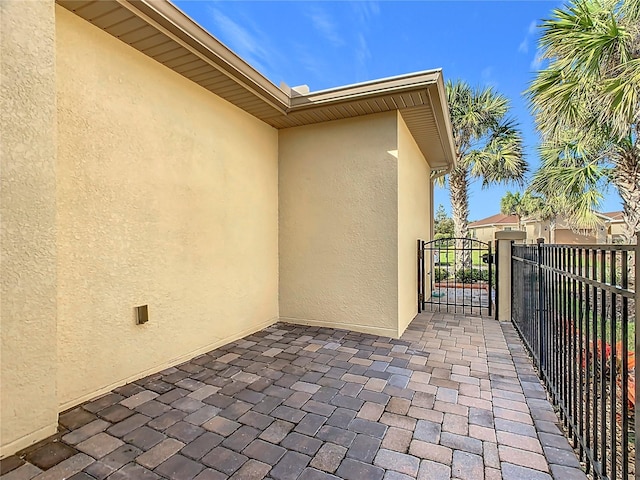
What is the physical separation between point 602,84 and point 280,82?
649 centimetres

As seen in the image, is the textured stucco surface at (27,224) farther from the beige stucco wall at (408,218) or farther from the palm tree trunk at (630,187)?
the palm tree trunk at (630,187)

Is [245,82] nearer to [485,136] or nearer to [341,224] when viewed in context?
[341,224]

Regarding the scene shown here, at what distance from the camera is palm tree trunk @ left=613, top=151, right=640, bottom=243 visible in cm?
808

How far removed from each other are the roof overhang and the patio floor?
136 inches

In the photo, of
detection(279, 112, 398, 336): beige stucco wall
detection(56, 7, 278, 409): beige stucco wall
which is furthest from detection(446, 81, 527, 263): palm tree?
detection(56, 7, 278, 409): beige stucco wall

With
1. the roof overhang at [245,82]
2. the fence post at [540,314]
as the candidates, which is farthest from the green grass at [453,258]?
the fence post at [540,314]

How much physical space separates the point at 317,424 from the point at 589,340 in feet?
6.70

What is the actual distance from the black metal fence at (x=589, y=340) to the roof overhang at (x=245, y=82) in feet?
8.30

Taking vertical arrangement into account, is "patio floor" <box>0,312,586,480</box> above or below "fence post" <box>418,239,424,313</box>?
below

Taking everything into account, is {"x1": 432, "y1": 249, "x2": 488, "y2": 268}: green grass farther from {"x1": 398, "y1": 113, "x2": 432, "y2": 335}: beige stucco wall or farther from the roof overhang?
the roof overhang

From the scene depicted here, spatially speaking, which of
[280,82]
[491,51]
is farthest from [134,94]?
[491,51]

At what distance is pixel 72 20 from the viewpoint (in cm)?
289

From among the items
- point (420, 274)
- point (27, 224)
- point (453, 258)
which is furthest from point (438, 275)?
point (27, 224)

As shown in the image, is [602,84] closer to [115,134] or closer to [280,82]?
[280,82]
